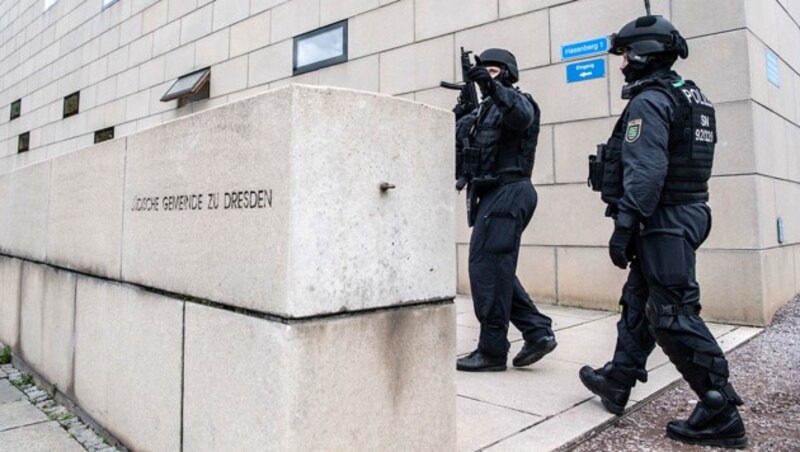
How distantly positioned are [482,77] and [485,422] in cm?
184

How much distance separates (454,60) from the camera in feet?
22.3

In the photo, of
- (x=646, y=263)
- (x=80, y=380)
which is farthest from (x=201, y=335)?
(x=646, y=263)

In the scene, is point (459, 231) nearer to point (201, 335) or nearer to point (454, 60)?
point (454, 60)

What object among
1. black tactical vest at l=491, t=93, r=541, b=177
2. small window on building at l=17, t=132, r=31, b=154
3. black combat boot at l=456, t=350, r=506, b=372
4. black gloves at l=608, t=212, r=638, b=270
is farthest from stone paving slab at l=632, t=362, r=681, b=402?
small window on building at l=17, t=132, r=31, b=154

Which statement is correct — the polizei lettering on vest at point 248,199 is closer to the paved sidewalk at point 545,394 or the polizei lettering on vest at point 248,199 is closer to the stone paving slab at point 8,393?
the paved sidewalk at point 545,394

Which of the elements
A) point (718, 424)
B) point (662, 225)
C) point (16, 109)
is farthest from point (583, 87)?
point (16, 109)

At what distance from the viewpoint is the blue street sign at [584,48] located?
5629 mm

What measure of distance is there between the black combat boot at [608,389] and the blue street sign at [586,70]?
3.67 metres

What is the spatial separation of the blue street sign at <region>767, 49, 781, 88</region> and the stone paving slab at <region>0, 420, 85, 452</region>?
6394 mm

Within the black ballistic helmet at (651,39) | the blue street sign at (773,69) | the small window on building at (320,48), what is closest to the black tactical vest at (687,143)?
the black ballistic helmet at (651,39)

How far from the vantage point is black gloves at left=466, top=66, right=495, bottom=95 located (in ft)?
10.2

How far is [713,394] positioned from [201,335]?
2.24 metres

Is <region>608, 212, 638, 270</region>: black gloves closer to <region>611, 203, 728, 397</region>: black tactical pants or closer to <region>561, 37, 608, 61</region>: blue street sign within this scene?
<region>611, 203, 728, 397</region>: black tactical pants

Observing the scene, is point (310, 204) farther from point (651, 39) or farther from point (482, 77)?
point (651, 39)
